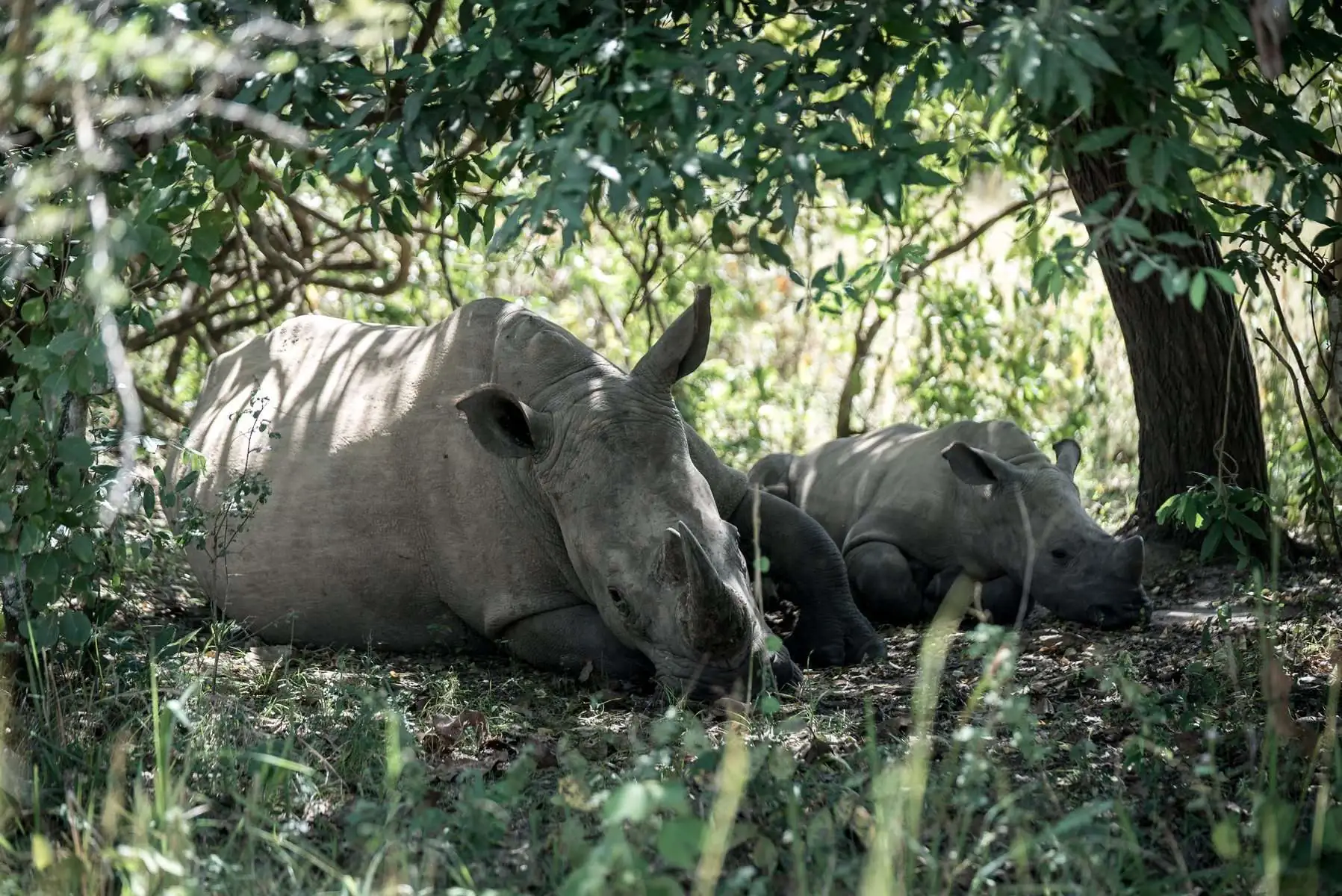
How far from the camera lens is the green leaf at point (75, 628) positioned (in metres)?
4.51

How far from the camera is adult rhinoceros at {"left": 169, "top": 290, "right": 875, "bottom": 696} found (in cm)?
526

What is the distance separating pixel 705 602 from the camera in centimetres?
A: 484

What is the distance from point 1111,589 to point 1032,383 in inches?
160

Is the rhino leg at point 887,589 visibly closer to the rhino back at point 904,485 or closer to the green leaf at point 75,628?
the rhino back at point 904,485

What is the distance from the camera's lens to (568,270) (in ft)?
38.2

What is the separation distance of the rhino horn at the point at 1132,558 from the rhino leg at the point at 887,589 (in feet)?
3.53

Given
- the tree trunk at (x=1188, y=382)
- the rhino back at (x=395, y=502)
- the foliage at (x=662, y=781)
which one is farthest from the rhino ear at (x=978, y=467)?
the rhino back at (x=395, y=502)

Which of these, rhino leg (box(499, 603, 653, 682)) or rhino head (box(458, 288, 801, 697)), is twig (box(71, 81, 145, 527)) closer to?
rhino head (box(458, 288, 801, 697))

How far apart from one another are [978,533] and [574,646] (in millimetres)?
2413

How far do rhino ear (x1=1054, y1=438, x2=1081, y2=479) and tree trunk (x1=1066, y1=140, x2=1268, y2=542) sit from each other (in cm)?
39

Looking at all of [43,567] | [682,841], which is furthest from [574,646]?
[682,841]

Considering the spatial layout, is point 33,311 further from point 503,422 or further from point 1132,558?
point 1132,558

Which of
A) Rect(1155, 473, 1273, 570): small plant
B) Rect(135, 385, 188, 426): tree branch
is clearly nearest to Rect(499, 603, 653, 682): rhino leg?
Rect(1155, 473, 1273, 570): small plant

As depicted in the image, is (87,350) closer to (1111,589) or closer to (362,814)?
(362,814)
